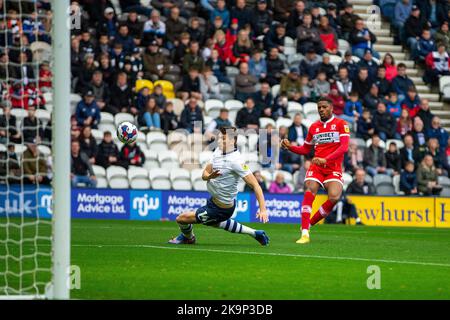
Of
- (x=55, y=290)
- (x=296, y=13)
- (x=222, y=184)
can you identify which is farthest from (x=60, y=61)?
(x=296, y=13)

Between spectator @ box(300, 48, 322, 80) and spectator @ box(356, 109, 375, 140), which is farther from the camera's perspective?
spectator @ box(300, 48, 322, 80)

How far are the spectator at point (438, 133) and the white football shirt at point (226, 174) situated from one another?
525 inches

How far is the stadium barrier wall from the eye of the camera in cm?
2441

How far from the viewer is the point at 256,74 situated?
2795 centimetres

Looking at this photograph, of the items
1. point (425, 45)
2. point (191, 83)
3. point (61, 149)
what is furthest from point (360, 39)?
point (61, 149)

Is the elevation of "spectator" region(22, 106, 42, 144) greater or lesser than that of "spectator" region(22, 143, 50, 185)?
greater

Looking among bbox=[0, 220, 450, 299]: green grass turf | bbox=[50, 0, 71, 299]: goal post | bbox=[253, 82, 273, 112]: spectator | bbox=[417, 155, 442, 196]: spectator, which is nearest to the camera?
bbox=[50, 0, 71, 299]: goal post

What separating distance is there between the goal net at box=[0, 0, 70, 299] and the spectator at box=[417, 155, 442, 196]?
903cm

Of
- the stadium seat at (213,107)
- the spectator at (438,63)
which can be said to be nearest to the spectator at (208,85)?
the stadium seat at (213,107)

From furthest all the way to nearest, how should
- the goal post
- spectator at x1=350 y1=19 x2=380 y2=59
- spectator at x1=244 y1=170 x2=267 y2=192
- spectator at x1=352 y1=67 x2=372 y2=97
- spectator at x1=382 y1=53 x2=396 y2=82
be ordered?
spectator at x1=350 y1=19 x2=380 y2=59 → spectator at x1=382 y1=53 x2=396 y2=82 → spectator at x1=352 y1=67 x2=372 y2=97 → spectator at x1=244 y1=170 x2=267 y2=192 → the goal post

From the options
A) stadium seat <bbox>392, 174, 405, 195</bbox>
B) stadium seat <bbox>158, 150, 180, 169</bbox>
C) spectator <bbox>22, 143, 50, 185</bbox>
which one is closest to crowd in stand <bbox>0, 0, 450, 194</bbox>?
stadium seat <bbox>392, 174, 405, 195</bbox>

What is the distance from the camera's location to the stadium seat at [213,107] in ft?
87.7

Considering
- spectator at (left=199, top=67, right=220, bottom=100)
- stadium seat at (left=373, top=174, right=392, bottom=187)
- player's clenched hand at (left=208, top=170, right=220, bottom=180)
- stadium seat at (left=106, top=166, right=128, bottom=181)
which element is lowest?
stadium seat at (left=373, top=174, right=392, bottom=187)

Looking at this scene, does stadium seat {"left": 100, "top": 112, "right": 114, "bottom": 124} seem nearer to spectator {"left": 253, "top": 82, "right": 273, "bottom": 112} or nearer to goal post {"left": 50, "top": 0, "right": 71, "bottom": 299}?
spectator {"left": 253, "top": 82, "right": 273, "bottom": 112}
